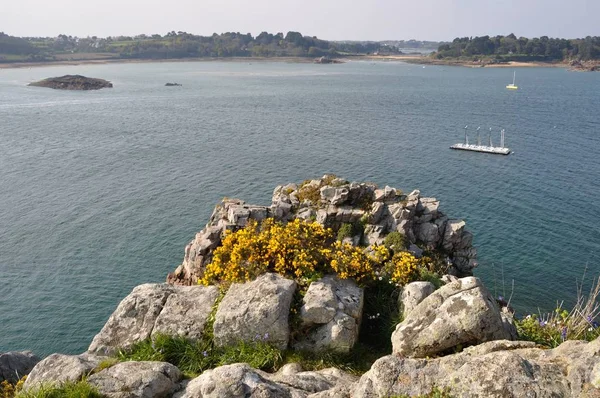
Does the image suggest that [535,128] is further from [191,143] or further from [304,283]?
[304,283]

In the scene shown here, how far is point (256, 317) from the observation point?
47.6 ft

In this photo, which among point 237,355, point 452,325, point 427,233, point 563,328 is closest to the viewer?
point 452,325

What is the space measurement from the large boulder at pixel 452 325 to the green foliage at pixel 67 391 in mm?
7559

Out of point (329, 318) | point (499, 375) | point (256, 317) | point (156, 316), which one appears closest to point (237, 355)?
point (256, 317)

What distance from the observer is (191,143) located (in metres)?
91.6

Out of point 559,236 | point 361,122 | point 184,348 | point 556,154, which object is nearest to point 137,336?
point 184,348

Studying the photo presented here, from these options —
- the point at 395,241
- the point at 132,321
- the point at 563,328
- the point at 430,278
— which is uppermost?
the point at 563,328

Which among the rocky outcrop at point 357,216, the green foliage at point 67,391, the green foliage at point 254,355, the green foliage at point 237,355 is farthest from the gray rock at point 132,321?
the rocky outcrop at point 357,216

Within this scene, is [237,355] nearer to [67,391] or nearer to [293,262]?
[293,262]

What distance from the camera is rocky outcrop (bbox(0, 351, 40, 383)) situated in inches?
645

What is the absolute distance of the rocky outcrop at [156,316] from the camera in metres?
15.4

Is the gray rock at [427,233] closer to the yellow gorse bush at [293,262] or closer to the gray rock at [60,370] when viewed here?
the yellow gorse bush at [293,262]

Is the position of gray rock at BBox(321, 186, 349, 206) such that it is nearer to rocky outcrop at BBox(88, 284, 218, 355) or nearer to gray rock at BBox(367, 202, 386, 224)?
gray rock at BBox(367, 202, 386, 224)

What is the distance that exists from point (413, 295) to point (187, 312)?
736 cm
